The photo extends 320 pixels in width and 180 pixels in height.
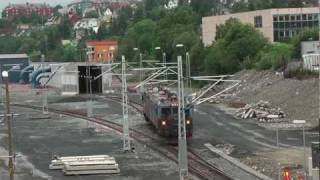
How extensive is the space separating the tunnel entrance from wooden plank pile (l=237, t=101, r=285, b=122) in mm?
33119

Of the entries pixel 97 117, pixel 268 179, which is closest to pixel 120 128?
pixel 97 117

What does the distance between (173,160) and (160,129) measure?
622 cm

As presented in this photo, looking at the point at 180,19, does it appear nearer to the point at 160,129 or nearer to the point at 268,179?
the point at 160,129

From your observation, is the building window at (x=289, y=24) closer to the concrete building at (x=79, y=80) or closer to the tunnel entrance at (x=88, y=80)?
the concrete building at (x=79, y=80)

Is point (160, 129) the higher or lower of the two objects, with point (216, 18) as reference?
lower

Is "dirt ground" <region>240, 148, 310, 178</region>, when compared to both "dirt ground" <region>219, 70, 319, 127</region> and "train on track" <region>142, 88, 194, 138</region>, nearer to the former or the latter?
"train on track" <region>142, 88, 194, 138</region>

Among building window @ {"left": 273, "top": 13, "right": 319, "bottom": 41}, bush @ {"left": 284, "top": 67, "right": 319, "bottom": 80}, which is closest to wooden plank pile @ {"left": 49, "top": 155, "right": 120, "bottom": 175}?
bush @ {"left": 284, "top": 67, "right": 319, "bottom": 80}

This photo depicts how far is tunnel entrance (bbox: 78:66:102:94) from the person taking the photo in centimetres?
9420

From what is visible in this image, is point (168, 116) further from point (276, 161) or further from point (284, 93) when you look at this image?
point (284, 93)

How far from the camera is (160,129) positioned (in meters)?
47.0

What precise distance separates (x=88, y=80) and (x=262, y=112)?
39.4 meters

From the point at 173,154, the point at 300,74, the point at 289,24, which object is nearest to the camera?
the point at 173,154

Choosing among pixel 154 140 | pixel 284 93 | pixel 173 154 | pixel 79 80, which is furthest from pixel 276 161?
pixel 79 80

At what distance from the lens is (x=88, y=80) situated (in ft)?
311
